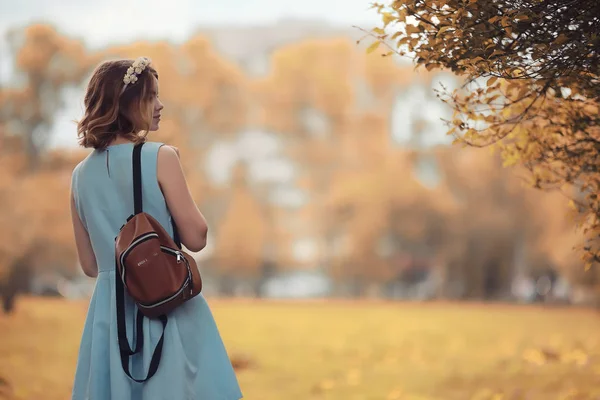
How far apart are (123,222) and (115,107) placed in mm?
208

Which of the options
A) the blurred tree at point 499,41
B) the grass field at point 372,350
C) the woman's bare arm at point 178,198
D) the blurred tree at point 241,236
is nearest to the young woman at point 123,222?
the woman's bare arm at point 178,198

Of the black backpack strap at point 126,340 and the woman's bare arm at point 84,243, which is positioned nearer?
the black backpack strap at point 126,340

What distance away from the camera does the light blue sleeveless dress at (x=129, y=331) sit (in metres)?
1.51

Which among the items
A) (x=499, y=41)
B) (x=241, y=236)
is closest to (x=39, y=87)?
(x=241, y=236)

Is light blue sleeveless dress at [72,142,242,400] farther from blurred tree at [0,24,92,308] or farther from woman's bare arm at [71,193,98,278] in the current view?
blurred tree at [0,24,92,308]

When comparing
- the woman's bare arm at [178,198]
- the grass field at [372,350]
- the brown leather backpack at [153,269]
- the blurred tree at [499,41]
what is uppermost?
the blurred tree at [499,41]

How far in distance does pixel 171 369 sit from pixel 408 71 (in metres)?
12.0

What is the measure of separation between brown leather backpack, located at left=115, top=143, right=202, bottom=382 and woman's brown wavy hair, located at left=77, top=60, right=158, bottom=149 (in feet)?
0.47

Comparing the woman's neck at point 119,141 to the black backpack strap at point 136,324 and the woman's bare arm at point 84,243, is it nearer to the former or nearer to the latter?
the black backpack strap at point 136,324

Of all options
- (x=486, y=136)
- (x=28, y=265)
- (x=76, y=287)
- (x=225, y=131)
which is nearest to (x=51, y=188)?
(x=28, y=265)

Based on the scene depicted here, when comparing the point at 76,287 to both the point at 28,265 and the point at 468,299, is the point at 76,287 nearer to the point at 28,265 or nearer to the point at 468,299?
the point at 28,265

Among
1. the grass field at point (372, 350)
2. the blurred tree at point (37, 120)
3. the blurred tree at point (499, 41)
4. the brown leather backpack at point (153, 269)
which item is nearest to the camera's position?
the brown leather backpack at point (153, 269)

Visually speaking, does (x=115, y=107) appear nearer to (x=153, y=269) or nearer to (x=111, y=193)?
(x=111, y=193)

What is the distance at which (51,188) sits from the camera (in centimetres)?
919
